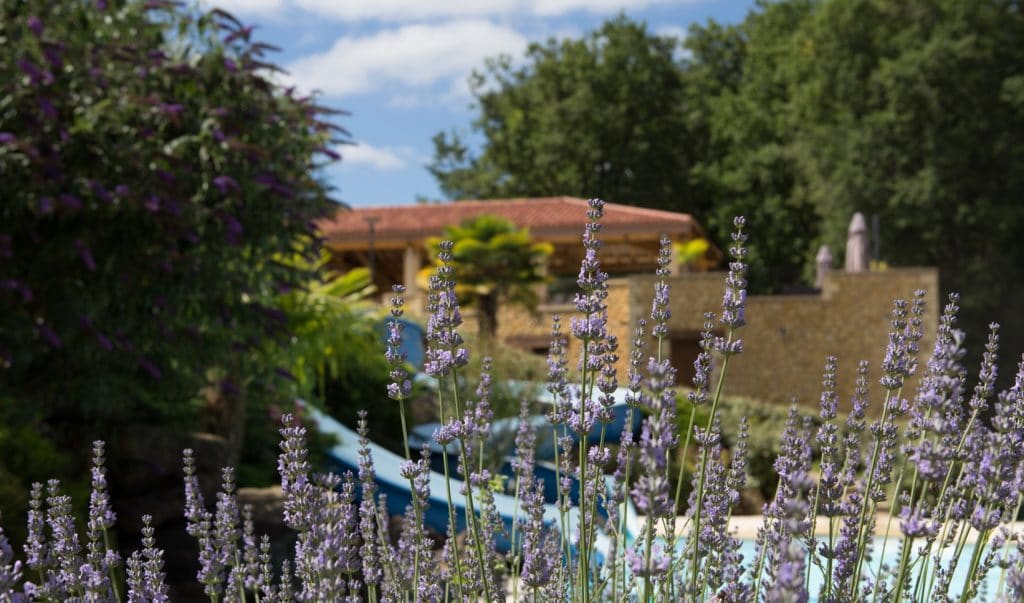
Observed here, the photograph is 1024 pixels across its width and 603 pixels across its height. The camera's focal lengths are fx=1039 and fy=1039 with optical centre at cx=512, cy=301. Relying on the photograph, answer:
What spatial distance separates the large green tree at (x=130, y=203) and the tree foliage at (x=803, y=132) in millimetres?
21645

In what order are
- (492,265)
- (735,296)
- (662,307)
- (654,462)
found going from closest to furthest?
(654,462) → (735,296) → (662,307) → (492,265)

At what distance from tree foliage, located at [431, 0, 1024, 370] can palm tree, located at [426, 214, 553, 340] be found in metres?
11.6

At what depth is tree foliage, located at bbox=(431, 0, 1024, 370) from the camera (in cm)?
2577

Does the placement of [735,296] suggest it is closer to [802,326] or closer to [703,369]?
[703,369]

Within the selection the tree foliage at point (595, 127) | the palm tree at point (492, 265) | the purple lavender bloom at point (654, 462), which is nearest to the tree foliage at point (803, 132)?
the tree foliage at point (595, 127)

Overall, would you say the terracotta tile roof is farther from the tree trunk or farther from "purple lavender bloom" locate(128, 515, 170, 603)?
"purple lavender bloom" locate(128, 515, 170, 603)

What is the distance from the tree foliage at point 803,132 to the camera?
25.8m

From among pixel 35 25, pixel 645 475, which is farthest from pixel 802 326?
pixel 645 475

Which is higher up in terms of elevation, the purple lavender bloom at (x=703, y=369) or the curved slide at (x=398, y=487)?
the purple lavender bloom at (x=703, y=369)

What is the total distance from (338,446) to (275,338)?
9.49 ft

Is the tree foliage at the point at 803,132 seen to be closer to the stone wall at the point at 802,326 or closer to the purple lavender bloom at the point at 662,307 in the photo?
the stone wall at the point at 802,326

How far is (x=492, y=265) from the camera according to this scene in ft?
57.2

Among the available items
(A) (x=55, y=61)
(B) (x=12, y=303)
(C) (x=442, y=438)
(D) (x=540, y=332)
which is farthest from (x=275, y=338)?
(D) (x=540, y=332)

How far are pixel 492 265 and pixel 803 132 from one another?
14250 mm
